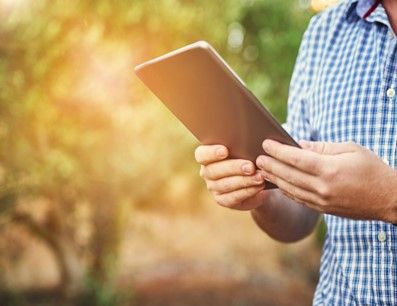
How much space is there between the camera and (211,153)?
162 cm

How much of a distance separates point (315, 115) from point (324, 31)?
0.78 feet

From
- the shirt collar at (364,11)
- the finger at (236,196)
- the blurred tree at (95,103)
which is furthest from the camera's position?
the blurred tree at (95,103)

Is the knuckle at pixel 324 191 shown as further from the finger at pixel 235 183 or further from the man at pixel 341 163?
the finger at pixel 235 183

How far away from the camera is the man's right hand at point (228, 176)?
159cm

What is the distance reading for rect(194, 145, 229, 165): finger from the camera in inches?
63.2

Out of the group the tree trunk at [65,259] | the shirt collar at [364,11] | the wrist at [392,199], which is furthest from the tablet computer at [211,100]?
the tree trunk at [65,259]

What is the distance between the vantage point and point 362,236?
171 cm

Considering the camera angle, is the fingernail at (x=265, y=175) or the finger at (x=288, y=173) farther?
the fingernail at (x=265, y=175)

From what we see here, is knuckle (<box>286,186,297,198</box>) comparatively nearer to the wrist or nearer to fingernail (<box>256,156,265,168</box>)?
fingernail (<box>256,156,265,168</box>)

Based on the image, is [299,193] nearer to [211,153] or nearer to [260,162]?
[260,162]

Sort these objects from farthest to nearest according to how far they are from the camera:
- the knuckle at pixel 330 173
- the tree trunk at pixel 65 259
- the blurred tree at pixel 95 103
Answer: the tree trunk at pixel 65 259, the blurred tree at pixel 95 103, the knuckle at pixel 330 173

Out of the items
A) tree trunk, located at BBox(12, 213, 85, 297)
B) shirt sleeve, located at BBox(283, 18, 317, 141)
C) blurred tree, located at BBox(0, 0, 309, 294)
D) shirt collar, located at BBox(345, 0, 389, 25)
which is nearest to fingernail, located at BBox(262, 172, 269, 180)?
shirt sleeve, located at BBox(283, 18, 317, 141)

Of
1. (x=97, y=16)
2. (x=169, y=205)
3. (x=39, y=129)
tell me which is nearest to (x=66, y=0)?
Result: (x=97, y=16)

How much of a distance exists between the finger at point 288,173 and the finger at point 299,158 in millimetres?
18
